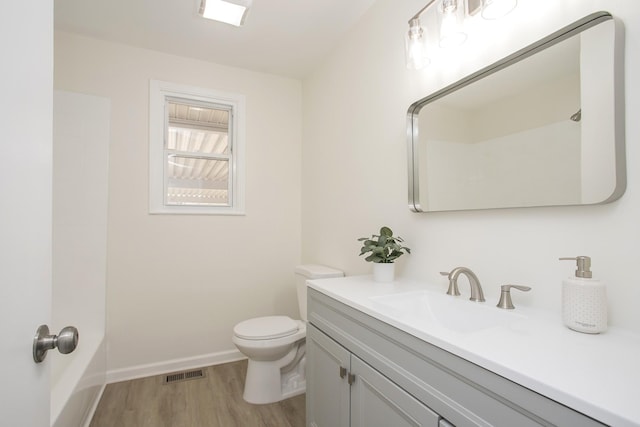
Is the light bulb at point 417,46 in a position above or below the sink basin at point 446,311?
above

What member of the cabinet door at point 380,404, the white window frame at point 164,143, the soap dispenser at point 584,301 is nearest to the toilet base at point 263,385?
the cabinet door at point 380,404

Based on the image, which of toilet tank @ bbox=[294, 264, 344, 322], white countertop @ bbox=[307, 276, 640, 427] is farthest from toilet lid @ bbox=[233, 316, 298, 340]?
white countertop @ bbox=[307, 276, 640, 427]

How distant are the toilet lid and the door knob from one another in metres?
1.35

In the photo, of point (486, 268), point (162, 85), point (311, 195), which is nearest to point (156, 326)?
point (311, 195)

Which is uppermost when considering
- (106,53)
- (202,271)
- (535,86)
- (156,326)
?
(106,53)

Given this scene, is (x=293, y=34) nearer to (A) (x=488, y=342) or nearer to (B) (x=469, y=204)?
(B) (x=469, y=204)

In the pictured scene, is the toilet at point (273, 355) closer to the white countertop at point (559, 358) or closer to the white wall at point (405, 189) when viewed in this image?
the white wall at point (405, 189)

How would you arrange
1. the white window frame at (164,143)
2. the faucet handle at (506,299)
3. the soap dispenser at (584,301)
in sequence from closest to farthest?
the soap dispenser at (584,301) → the faucet handle at (506,299) → the white window frame at (164,143)

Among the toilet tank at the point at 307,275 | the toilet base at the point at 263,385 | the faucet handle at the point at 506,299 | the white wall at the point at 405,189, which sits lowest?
the toilet base at the point at 263,385

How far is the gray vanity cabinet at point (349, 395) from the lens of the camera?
93cm

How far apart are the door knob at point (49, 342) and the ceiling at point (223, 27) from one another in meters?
1.98

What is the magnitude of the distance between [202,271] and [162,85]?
1.52 m

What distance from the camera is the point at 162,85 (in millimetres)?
2457

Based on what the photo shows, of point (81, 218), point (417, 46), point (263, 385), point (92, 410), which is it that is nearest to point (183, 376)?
point (92, 410)
